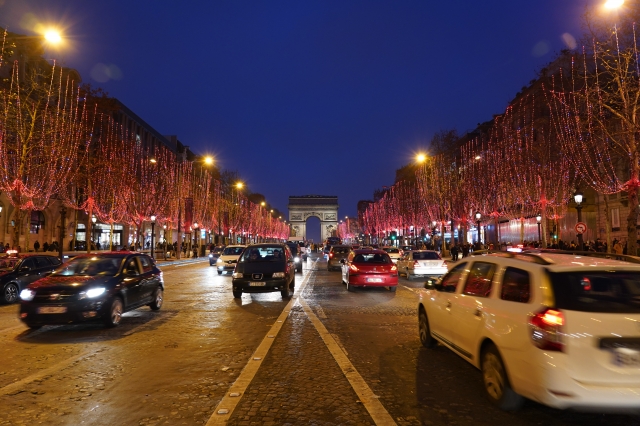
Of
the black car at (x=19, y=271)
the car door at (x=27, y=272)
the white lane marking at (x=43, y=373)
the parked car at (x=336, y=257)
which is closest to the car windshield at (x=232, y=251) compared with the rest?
the parked car at (x=336, y=257)

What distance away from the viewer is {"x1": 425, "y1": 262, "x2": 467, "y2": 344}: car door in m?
6.69

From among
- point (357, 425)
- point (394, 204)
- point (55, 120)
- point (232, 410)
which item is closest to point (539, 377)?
point (357, 425)

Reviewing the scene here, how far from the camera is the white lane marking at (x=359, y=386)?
193 inches

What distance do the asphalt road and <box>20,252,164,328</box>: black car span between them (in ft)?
1.18

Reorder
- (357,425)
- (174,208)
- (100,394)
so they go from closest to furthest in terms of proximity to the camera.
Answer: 1. (357,425)
2. (100,394)
3. (174,208)

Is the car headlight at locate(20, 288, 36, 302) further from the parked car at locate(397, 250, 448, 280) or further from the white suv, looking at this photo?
the parked car at locate(397, 250, 448, 280)

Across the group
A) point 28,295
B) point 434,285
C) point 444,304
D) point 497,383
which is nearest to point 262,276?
point 28,295

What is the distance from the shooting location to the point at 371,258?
1791 centimetres

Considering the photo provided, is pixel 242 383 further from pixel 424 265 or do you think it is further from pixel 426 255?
pixel 426 255

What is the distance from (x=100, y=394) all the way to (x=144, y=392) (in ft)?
1.61

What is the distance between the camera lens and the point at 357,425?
470 centimetres

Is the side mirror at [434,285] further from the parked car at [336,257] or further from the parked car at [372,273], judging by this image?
the parked car at [336,257]

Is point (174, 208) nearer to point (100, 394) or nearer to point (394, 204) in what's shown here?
point (394, 204)

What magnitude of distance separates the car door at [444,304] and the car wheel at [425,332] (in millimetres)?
274
